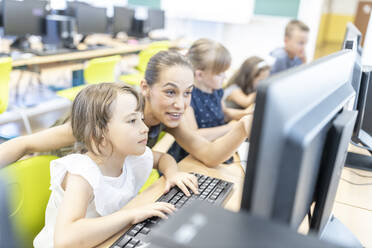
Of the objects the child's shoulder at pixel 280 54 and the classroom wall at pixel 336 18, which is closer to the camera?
the child's shoulder at pixel 280 54

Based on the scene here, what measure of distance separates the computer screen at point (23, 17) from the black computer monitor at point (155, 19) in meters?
1.81

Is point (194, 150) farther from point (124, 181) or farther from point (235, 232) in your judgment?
point (235, 232)

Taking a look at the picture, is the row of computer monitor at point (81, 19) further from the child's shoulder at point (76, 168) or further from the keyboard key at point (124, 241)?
the keyboard key at point (124, 241)

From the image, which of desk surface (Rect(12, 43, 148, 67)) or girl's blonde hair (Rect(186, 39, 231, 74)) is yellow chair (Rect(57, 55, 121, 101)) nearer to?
desk surface (Rect(12, 43, 148, 67))

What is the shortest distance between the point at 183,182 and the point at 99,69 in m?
2.30

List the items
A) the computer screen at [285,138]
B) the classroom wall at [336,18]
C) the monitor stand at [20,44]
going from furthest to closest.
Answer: the classroom wall at [336,18] < the monitor stand at [20,44] < the computer screen at [285,138]

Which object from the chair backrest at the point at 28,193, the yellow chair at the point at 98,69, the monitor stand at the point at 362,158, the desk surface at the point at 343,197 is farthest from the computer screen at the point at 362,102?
the yellow chair at the point at 98,69

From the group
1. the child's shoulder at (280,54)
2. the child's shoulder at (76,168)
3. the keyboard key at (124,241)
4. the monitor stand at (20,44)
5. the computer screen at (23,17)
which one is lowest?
the keyboard key at (124,241)

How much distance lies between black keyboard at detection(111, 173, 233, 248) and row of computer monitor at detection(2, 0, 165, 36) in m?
3.11

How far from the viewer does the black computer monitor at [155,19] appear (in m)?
5.20

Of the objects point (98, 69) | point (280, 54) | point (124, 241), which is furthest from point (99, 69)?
point (124, 241)

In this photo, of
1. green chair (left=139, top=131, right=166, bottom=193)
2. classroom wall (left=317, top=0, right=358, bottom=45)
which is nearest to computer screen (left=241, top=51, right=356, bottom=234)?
green chair (left=139, top=131, right=166, bottom=193)

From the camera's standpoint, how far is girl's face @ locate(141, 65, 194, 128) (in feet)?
4.22

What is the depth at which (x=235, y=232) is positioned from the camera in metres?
0.42
